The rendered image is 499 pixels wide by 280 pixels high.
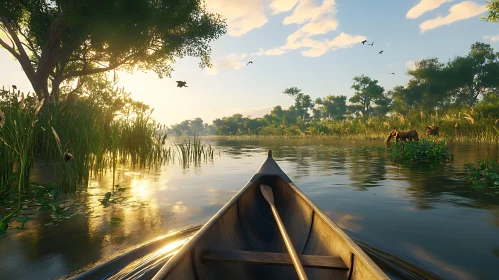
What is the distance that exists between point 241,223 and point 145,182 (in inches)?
Result: 192

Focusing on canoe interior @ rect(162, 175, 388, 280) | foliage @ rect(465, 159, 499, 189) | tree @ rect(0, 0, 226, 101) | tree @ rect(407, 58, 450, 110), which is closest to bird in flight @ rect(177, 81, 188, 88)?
tree @ rect(0, 0, 226, 101)

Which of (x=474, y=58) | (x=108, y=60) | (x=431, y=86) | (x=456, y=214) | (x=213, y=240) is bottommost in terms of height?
(x=456, y=214)

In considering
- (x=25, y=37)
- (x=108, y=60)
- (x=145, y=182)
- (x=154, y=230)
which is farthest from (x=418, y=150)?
(x=25, y=37)

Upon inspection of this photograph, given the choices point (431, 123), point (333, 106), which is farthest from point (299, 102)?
point (431, 123)

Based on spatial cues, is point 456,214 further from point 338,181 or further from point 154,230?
point 154,230

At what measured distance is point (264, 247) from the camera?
3535 millimetres

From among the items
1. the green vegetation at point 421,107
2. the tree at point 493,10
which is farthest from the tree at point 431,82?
the tree at point 493,10

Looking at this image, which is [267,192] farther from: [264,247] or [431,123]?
[431,123]

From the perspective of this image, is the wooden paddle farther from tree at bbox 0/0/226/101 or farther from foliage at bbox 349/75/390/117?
foliage at bbox 349/75/390/117

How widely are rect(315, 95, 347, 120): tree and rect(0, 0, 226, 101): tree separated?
82.9 meters

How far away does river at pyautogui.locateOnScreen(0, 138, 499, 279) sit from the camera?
9.93 feet

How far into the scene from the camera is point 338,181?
766cm

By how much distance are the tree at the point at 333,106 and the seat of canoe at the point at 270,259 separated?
321ft

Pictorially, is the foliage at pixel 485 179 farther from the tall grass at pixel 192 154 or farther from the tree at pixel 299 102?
the tree at pixel 299 102
